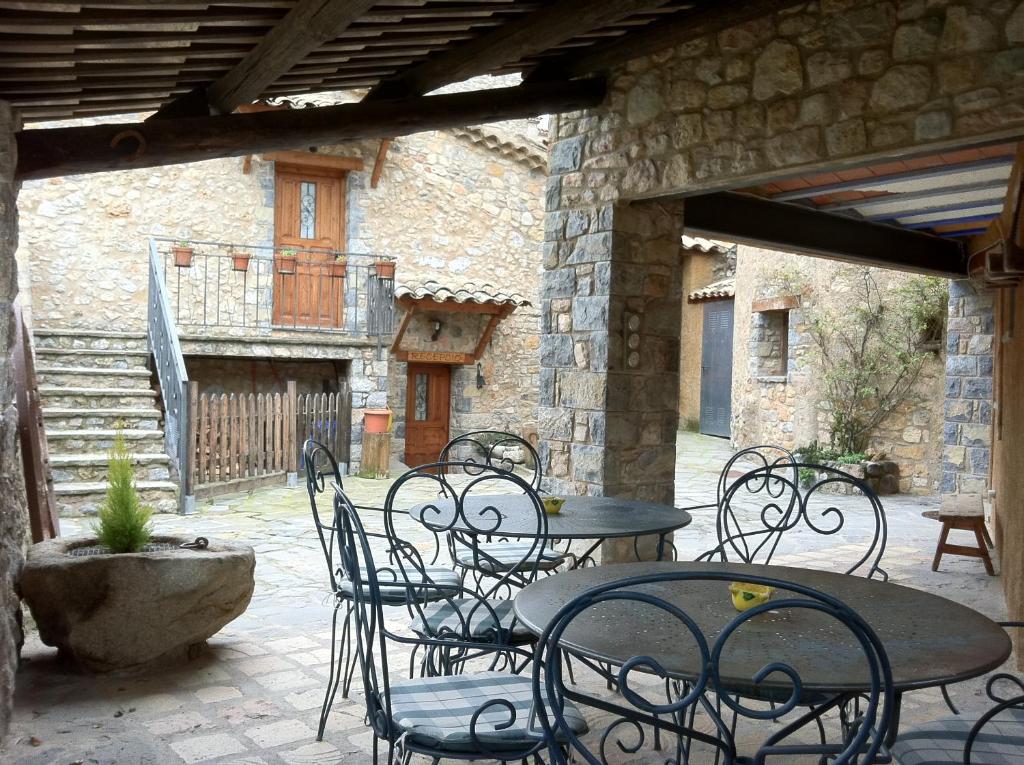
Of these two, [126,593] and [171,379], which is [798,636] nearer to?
[126,593]

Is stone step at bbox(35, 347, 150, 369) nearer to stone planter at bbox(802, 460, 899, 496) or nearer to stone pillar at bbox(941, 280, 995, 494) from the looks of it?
stone planter at bbox(802, 460, 899, 496)

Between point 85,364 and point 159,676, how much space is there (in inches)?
234

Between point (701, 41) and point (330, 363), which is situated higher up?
point (701, 41)

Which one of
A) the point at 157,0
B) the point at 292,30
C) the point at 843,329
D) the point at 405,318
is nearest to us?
the point at 157,0

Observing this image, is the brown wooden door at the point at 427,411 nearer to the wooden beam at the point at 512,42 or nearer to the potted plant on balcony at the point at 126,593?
the wooden beam at the point at 512,42

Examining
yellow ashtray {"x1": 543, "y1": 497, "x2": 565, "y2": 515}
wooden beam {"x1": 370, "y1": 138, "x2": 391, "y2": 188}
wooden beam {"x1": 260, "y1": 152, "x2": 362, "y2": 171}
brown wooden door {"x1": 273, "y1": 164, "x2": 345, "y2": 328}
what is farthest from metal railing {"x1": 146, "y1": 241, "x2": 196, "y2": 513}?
yellow ashtray {"x1": 543, "y1": 497, "x2": 565, "y2": 515}

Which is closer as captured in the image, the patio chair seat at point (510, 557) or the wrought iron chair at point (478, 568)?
the wrought iron chair at point (478, 568)

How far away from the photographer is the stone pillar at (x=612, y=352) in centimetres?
455

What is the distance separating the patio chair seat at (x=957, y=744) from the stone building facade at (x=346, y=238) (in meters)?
8.56

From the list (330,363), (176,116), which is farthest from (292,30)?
(330,363)

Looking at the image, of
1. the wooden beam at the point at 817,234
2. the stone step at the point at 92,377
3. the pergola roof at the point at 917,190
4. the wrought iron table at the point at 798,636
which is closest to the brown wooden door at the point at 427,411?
the stone step at the point at 92,377

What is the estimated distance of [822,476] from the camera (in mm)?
9023

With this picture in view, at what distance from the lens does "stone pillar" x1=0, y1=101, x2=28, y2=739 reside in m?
2.74

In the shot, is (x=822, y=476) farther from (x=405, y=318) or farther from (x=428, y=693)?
(x=428, y=693)
